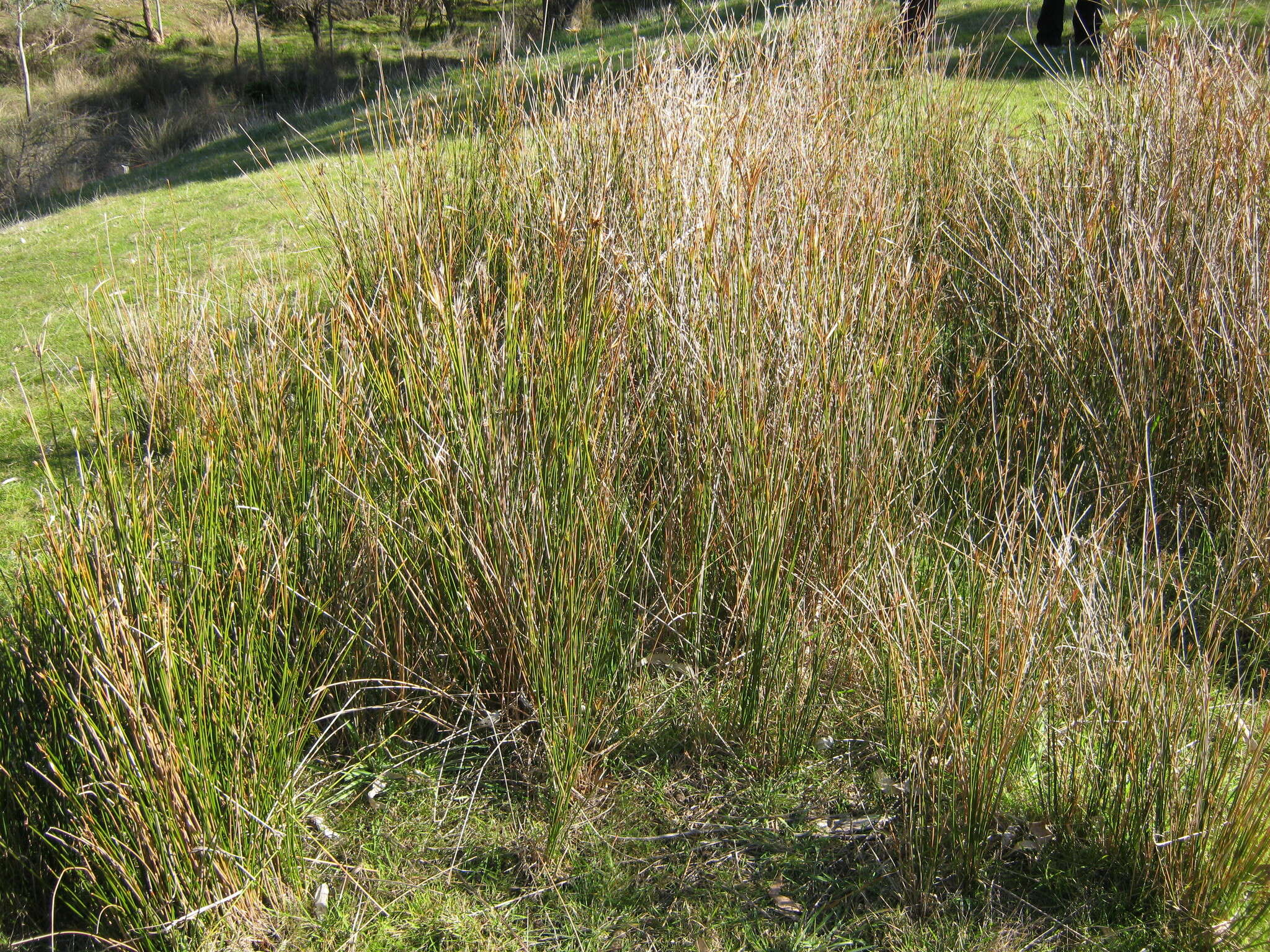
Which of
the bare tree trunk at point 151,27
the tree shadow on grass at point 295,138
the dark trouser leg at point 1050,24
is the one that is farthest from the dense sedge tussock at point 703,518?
the bare tree trunk at point 151,27

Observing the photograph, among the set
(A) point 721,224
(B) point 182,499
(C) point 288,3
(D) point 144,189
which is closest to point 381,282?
(B) point 182,499

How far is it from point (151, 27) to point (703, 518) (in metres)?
33.1

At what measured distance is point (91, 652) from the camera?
187 centimetres

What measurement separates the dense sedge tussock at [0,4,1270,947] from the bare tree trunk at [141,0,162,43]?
30.6 meters

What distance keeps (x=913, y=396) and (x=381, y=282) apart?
5.23 ft

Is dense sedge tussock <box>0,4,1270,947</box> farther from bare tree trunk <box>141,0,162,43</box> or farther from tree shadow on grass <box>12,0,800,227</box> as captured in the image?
bare tree trunk <box>141,0,162,43</box>

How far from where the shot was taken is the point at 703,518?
271 cm

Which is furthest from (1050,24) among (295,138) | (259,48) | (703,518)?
(259,48)

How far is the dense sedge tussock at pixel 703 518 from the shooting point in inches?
78.3

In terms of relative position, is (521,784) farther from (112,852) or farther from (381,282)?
(381,282)

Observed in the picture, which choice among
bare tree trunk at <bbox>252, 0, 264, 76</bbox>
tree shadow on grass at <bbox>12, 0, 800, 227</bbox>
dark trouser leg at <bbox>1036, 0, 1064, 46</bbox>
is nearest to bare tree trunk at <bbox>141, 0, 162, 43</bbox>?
bare tree trunk at <bbox>252, 0, 264, 76</bbox>

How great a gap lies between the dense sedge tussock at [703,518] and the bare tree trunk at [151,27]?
100 feet

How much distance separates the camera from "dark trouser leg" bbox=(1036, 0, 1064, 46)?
29.4 feet

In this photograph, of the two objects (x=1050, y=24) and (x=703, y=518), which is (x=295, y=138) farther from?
(x=703, y=518)
